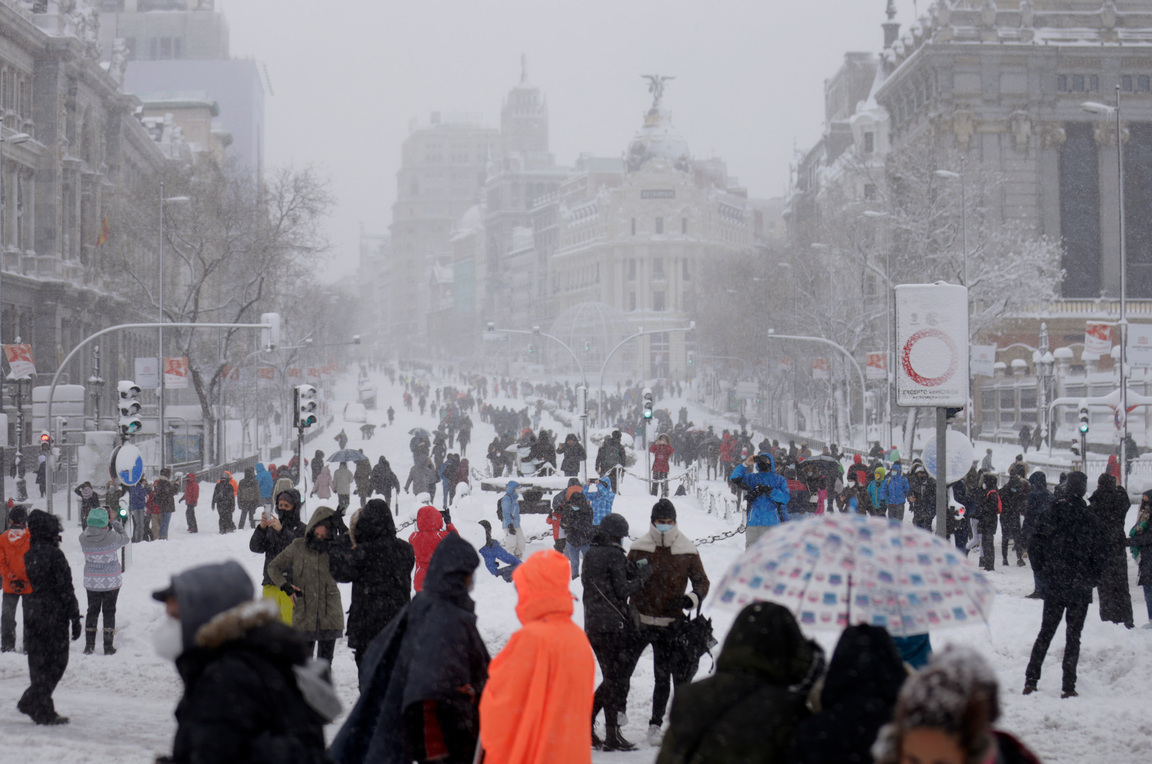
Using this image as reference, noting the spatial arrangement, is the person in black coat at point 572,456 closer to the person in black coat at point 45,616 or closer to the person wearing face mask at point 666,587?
the person in black coat at point 45,616

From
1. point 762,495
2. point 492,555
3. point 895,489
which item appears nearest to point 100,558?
point 492,555

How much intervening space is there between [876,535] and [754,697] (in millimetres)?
1057

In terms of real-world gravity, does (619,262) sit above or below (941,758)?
above

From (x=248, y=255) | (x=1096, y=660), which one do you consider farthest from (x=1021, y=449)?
(x=1096, y=660)

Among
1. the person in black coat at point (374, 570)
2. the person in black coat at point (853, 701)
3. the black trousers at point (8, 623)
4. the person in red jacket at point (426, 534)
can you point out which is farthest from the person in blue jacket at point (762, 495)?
the person in black coat at point (853, 701)

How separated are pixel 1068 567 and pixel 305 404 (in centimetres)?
1499

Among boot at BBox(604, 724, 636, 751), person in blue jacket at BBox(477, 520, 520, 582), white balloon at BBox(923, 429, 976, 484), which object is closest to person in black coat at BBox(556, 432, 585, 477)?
white balloon at BBox(923, 429, 976, 484)

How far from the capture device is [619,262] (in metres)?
134

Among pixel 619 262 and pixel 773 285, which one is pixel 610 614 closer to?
pixel 773 285

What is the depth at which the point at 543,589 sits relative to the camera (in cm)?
588

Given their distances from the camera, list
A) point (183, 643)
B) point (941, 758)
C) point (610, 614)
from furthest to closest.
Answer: point (610, 614), point (183, 643), point (941, 758)

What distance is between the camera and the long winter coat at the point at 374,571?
314 inches

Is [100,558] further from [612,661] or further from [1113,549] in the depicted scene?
[1113,549]

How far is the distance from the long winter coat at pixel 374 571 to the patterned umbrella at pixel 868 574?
3.38m
